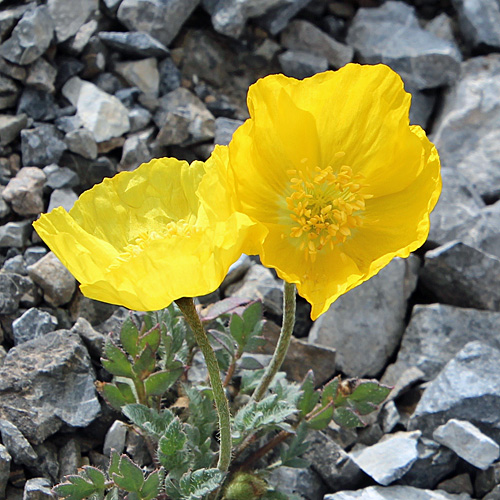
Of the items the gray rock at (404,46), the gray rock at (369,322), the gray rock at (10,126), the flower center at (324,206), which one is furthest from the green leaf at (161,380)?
the gray rock at (404,46)

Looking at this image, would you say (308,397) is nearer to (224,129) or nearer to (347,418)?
(347,418)

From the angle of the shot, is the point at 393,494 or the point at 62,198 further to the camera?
the point at 62,198

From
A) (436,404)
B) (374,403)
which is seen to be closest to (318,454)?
(374,403)

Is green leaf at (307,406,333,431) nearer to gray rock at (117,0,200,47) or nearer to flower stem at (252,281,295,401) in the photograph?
flower stem at (252,281,295,401)

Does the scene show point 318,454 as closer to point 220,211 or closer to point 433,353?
point 433,353

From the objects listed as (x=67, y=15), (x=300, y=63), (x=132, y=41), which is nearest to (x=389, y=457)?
(x=300, y=63)

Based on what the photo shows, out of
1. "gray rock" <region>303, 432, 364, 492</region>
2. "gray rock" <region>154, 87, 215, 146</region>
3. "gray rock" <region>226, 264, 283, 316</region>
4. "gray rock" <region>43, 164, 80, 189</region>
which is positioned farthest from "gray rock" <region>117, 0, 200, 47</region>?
"gray rock" <region>303, 432, 364, 492</region>

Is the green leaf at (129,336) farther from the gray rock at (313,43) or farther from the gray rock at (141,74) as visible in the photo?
the gray rock at (313,43)
